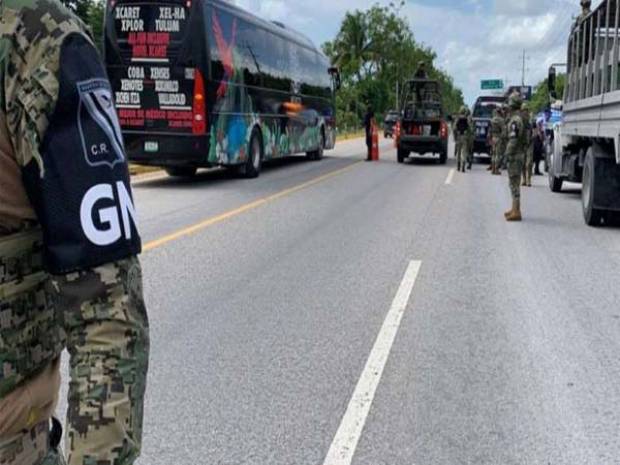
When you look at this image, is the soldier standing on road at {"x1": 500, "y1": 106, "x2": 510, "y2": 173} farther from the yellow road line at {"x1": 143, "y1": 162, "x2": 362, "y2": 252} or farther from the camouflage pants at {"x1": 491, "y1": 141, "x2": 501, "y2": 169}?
the yellow road line at {"x1": 143, "y1": 162, "x2": 362, "y2": 252}

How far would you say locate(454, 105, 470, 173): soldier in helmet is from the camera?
859 inches

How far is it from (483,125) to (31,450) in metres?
24.8

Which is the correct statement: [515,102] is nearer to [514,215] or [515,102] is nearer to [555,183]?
[514,215]

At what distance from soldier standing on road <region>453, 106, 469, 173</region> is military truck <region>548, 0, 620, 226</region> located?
786 centimetres

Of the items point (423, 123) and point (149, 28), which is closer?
point (149, 28)

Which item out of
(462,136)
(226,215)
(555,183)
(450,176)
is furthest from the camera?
(462,136)

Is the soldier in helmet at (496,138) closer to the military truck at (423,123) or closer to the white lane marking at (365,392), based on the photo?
the military truck at (423,123)

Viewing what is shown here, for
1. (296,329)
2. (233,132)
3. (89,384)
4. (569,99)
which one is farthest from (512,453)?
(233,132)

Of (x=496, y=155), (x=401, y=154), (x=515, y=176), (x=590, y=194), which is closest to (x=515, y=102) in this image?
(x=515, y=176)

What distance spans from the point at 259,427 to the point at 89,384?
2.72 m

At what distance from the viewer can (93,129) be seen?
136 cm

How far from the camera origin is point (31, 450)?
4.70 ft

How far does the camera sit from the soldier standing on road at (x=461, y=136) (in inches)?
859

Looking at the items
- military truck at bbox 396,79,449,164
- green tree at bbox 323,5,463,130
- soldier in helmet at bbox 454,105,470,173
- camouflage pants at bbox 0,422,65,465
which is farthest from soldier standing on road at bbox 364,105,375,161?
green tree at bbox 323,5,463,130
